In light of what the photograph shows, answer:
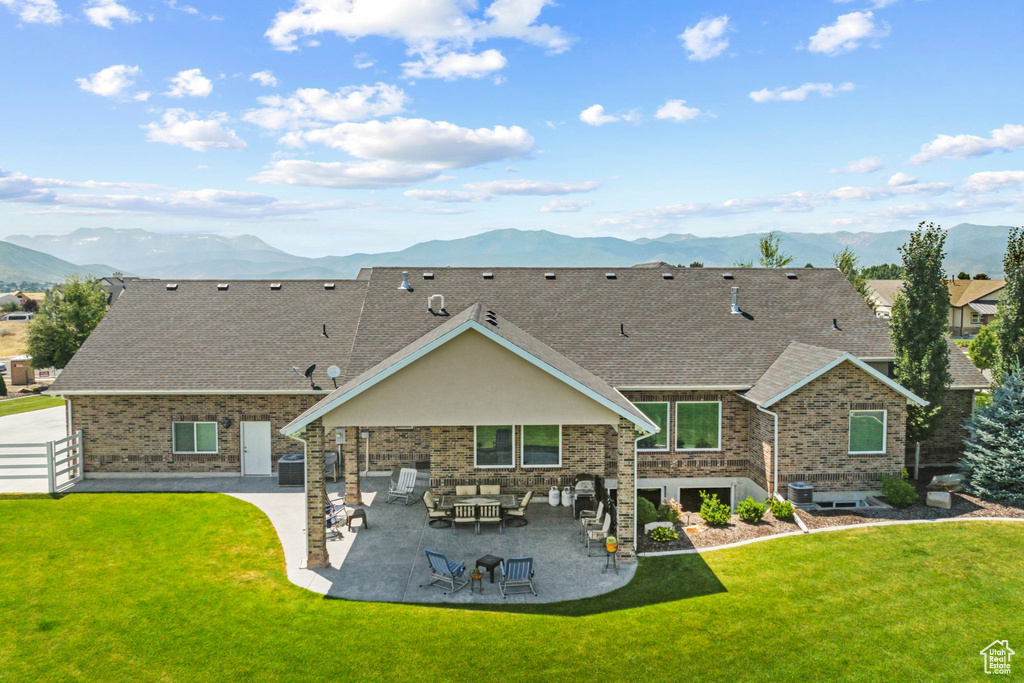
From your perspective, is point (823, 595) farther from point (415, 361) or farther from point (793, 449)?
point (415, 361)

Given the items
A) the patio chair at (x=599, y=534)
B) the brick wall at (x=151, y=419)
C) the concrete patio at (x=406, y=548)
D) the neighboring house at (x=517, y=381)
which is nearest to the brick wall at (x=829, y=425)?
the neighboring house at (x=517, y=381)

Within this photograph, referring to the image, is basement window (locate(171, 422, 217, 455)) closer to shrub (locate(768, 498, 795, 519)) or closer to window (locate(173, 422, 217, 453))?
window (locate(173, 422, 217, 453))

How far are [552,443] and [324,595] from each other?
8351mm

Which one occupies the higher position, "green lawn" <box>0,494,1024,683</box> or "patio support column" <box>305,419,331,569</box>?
"patio support column" <box>305,419,331,569</box>

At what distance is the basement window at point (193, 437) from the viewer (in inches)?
858

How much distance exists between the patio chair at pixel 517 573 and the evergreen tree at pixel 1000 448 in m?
14.8

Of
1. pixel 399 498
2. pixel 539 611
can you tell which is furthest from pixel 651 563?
pixel 399 498

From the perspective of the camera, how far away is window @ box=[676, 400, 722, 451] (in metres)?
19.8

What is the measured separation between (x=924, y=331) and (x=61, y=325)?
48213 millimetres

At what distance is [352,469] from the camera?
18453 mm

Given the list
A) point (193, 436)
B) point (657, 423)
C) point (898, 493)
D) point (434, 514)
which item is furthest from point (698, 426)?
point (193, 436)

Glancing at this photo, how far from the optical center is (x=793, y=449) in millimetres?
18188

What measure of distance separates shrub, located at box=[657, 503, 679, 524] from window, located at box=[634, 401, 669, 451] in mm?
2806

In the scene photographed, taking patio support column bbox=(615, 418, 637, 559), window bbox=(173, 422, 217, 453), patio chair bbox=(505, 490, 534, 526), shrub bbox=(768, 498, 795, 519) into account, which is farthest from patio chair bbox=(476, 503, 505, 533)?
window bbox=(173, 422, 217, 453)
